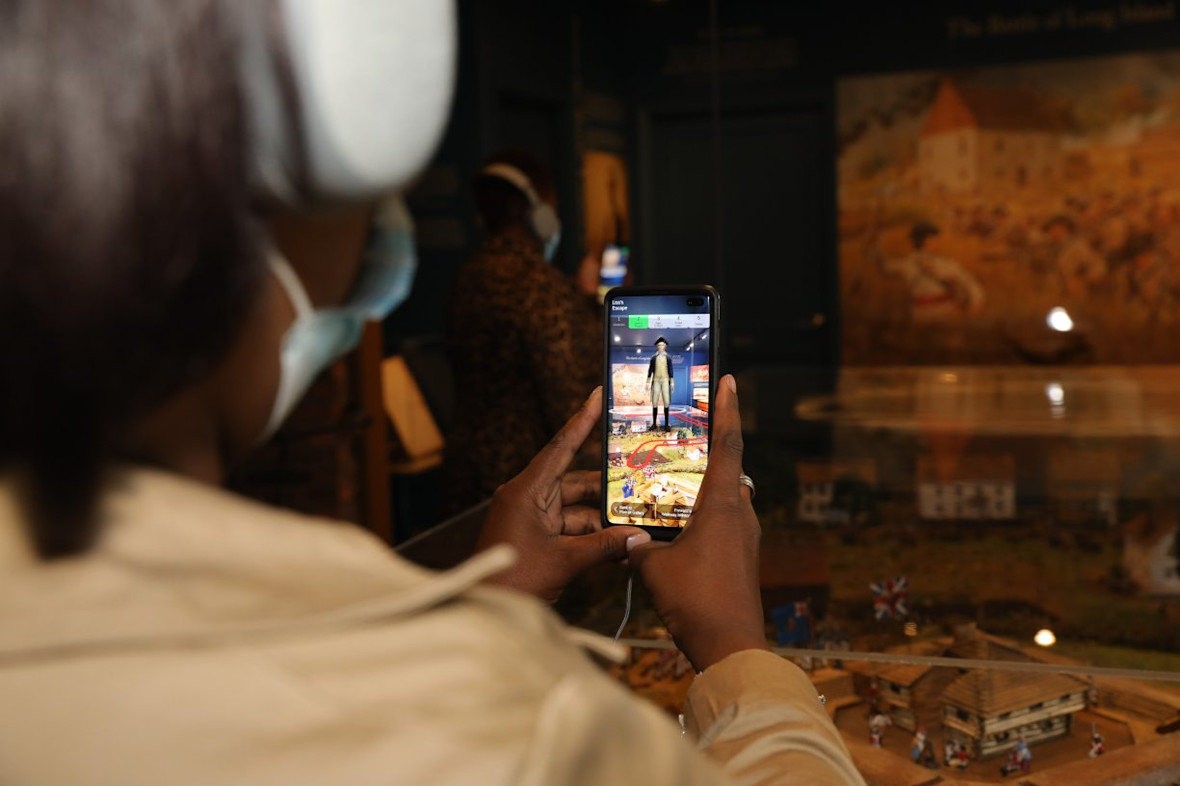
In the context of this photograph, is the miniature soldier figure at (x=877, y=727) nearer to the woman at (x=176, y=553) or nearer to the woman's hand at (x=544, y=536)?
the woman's hand at (x=544, y=536)

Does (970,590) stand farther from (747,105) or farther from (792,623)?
(747,105)

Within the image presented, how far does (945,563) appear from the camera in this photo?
6.06ft

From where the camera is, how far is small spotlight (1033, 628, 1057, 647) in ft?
5.02

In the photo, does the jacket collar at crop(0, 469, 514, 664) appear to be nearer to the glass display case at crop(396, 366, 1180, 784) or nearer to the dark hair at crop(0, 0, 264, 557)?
the dark hair at crop(0, 0, 264, 557)

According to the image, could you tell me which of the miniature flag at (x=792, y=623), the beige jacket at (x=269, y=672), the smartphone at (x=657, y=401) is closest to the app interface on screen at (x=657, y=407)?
the smartphone at (x=657, y=401)

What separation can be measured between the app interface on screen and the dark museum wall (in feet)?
16.6

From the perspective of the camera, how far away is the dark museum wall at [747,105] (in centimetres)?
667

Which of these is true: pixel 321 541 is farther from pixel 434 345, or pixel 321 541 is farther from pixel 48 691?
pixel 434 345

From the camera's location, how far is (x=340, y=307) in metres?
0.52

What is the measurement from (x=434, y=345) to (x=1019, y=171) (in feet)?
12.5

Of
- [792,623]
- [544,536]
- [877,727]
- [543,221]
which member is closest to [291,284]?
[544,536]

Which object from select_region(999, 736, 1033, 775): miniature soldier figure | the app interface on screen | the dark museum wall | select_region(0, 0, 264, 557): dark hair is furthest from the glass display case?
the dark museum wall

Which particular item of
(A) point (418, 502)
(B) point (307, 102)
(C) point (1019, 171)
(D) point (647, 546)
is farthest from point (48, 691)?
(C) point (1019, 171)

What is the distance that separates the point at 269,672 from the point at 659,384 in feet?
2.92
